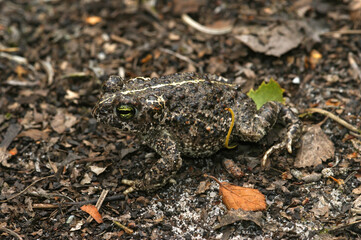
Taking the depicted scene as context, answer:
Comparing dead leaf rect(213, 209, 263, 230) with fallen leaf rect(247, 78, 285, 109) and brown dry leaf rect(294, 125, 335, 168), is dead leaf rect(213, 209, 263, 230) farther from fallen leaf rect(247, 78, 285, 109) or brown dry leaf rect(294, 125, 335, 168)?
fallen leaf rect(247, 78, 285, 109)

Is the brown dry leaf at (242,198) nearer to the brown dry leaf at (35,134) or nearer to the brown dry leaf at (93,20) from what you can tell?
the brown dry leaf at (35,134)

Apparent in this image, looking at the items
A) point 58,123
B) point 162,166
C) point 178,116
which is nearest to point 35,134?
A: point 58,123

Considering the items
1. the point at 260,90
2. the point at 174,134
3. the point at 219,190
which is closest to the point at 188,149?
the point at 174,134

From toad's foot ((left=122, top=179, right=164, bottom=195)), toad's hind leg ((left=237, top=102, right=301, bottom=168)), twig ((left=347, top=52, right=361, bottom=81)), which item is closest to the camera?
toad's foot ((left=122, top=179, right=164, bottom=195))

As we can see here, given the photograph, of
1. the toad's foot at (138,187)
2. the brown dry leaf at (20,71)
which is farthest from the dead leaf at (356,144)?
the brown dry leaf at (20,71)

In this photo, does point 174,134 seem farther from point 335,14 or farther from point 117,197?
point 335,14

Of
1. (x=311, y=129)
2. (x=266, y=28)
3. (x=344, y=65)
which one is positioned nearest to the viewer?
(x=311, y=129)

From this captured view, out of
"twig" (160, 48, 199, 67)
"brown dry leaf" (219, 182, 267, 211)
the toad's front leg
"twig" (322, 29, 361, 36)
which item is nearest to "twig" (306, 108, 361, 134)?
"brown dry leaf" (219, 182, 267, 211)
